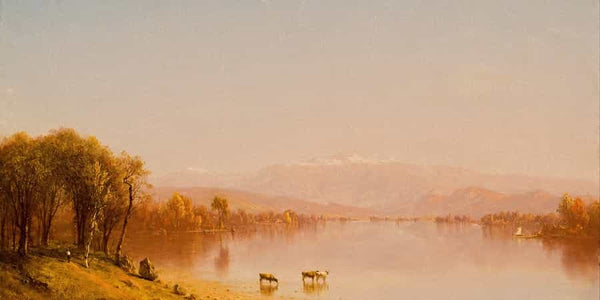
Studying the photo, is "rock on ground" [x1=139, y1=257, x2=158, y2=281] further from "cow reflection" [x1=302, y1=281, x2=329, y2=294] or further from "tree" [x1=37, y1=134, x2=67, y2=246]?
"cow reflection" [x1=302, y1=281, x2=329, y2=294]

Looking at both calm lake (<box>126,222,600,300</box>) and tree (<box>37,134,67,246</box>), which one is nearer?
tree (<box>37,134,67,246</box>)

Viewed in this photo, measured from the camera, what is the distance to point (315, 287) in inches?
3474

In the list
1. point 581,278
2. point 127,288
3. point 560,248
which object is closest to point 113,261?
point 127,288

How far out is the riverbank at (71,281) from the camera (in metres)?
53.0

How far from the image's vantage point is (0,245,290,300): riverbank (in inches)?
2087

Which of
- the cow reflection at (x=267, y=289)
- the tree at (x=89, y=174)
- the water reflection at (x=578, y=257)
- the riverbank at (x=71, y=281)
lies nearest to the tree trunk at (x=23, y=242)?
the riverbank at (x=71, y=281)

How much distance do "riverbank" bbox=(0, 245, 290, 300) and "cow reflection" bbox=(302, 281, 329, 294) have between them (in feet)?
41.9

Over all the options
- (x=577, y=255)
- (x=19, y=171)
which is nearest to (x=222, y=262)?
(x=19, y=171)

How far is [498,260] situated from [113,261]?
106m

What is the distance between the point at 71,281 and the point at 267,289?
34202mm

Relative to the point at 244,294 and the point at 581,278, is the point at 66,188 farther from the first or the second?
the point at 581,278

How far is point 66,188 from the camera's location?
75.4m

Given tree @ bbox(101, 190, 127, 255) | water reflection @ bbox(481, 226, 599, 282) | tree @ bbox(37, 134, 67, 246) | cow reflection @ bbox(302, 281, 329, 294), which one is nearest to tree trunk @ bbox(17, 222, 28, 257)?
tree @ bbox(37, 134, 67, 246)

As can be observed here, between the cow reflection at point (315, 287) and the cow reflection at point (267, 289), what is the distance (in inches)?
198
